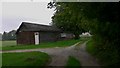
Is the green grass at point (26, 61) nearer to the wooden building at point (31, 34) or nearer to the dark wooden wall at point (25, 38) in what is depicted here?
the wooden building at point (31, 34)

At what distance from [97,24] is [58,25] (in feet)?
179

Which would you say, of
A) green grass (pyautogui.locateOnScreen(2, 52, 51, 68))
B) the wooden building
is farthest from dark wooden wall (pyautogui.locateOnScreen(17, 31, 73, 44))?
green grass (pyautogui.locateOnScreen(2, 52, 51, 68))

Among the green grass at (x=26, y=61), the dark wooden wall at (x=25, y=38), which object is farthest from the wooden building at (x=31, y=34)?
the green grass at (x=26, y=61)

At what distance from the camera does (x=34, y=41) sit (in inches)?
2167

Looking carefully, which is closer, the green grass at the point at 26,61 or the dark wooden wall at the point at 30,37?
the green grass at the point at 26,61

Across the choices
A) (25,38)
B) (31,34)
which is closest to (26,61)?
(31,34)

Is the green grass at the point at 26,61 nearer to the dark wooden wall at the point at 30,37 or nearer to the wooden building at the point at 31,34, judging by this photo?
the wooden building at the point at 31,34

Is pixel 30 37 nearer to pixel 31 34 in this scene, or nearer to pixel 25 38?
pixel 31 34

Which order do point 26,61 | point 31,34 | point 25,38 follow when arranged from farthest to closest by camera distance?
point 25,38, point 31,34, point 26,61

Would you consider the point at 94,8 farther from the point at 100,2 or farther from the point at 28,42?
the point at 28,42

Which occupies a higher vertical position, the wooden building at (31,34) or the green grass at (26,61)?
the wooden building at (31,34)

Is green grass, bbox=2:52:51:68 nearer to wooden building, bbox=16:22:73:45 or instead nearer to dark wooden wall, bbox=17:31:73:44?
wooden building, bbox=16:22:73:45

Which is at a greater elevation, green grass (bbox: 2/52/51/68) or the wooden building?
the wooden building

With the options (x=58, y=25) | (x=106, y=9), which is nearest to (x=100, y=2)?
(x=106, y=9)
